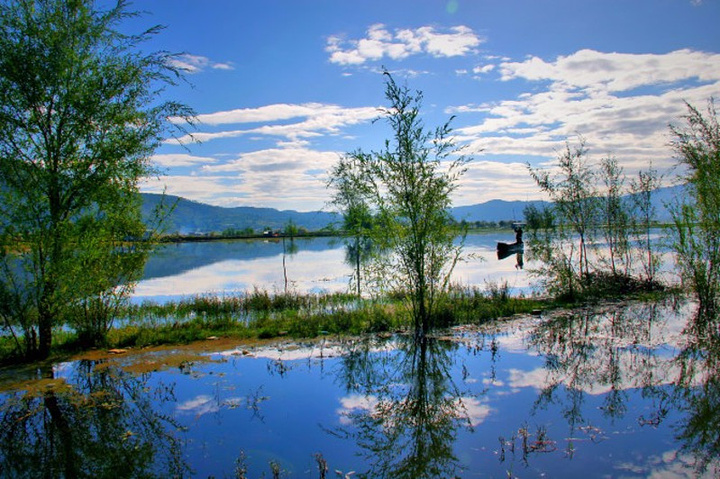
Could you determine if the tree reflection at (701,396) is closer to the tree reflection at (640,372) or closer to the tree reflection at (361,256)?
the tree reflection at (640,372)

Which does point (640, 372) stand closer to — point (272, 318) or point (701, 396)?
point (701, 396)

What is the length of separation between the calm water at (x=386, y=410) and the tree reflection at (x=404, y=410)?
3cm

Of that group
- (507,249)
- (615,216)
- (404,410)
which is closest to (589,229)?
(615,216)

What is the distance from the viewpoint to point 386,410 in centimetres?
702

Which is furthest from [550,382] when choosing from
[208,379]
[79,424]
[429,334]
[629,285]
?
[629,285]

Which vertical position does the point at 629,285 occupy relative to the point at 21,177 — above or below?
below

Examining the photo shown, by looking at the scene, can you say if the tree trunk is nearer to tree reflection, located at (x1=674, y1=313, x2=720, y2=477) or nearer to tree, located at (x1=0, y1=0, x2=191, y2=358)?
tree, located at (x1=0, y1=0, x2=191, y2=358)

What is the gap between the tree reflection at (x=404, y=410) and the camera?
5516 mm

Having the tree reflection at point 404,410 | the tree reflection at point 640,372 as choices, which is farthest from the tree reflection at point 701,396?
the tree reflection at point 404,410

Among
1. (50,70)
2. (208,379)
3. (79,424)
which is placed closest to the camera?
(79,424)

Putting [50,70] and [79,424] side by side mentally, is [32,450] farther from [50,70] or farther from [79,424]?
[50,70]

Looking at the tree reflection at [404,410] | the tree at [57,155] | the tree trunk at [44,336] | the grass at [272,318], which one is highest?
the tree at [57,155]

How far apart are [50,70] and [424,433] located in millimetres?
9840

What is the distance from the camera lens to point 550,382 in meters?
7.91
